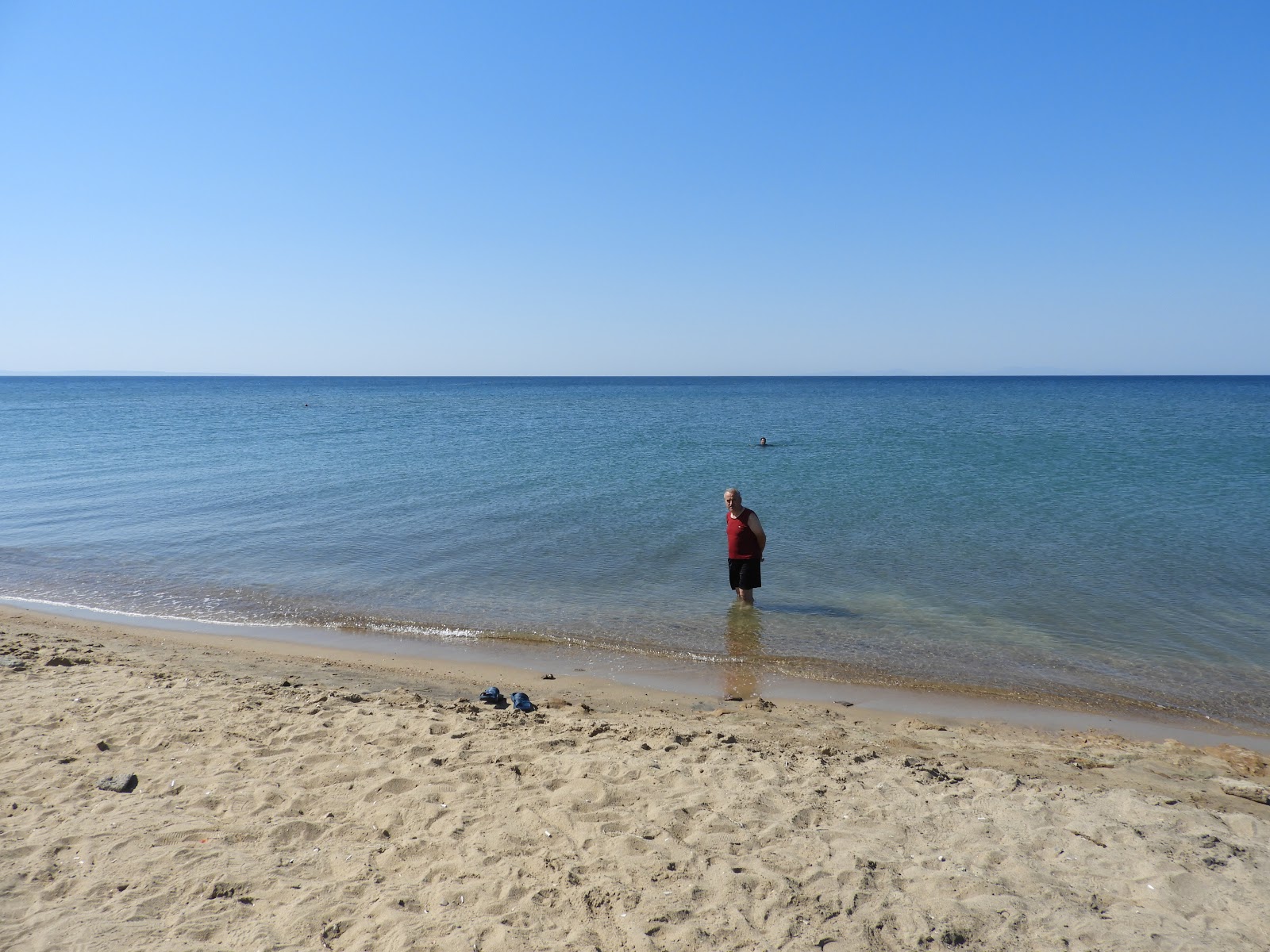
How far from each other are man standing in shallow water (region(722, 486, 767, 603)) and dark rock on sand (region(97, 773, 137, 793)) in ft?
22.9

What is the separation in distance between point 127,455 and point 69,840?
1052 inches

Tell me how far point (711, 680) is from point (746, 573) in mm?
2403

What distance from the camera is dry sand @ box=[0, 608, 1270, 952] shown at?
3713 mm

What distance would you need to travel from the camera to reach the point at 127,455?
2634 cm

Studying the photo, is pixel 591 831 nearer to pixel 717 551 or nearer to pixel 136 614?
pixel 136 614

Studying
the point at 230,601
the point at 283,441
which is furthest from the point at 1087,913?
the point at 283,441

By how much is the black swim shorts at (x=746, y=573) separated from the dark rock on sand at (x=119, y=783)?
7151 millimetres

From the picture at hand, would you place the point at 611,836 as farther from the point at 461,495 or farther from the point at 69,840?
the point at 461,495

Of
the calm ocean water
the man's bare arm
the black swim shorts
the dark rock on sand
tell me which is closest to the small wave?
the calm ocean water

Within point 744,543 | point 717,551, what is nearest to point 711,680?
point 744,543

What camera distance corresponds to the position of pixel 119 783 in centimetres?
494

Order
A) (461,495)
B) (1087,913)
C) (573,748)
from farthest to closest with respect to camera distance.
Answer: (461,495), (573,748), (1087,913)

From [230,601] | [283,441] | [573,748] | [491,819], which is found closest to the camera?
[491,819]

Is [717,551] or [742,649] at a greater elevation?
[717,551]
